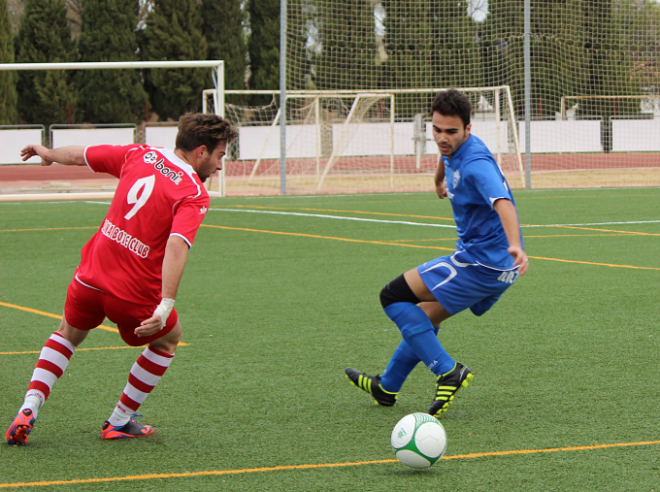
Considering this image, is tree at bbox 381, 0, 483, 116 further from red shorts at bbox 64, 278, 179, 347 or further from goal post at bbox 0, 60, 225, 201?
red shorts at bbox 64, 278, 179, 347

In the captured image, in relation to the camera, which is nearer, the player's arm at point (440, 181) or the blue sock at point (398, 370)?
the blue sock at point (398, 370)

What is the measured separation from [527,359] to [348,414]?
5.02 feet

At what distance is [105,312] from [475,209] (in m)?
1.84

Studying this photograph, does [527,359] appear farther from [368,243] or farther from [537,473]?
[368,243]

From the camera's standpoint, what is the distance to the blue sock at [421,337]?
429 cm

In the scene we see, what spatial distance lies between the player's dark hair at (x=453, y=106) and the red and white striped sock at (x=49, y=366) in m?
2.08

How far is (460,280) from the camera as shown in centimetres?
434

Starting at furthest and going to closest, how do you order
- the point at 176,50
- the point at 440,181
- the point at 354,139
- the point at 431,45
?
the point at 176,50 → the point at 431,45 → the point at 354,139 → the point at 440,181

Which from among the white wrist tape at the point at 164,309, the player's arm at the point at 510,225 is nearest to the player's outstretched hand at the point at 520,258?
the player's arm at the point at 510,225

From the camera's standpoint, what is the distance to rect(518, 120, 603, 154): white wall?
32.7m

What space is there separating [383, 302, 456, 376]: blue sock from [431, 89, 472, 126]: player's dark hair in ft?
3.15

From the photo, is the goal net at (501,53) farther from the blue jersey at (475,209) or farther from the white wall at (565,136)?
the blue jersey at (475,209)

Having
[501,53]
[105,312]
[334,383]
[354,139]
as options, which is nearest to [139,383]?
[105,312]

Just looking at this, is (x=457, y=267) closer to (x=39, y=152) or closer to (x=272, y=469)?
(x=272, y=469)
